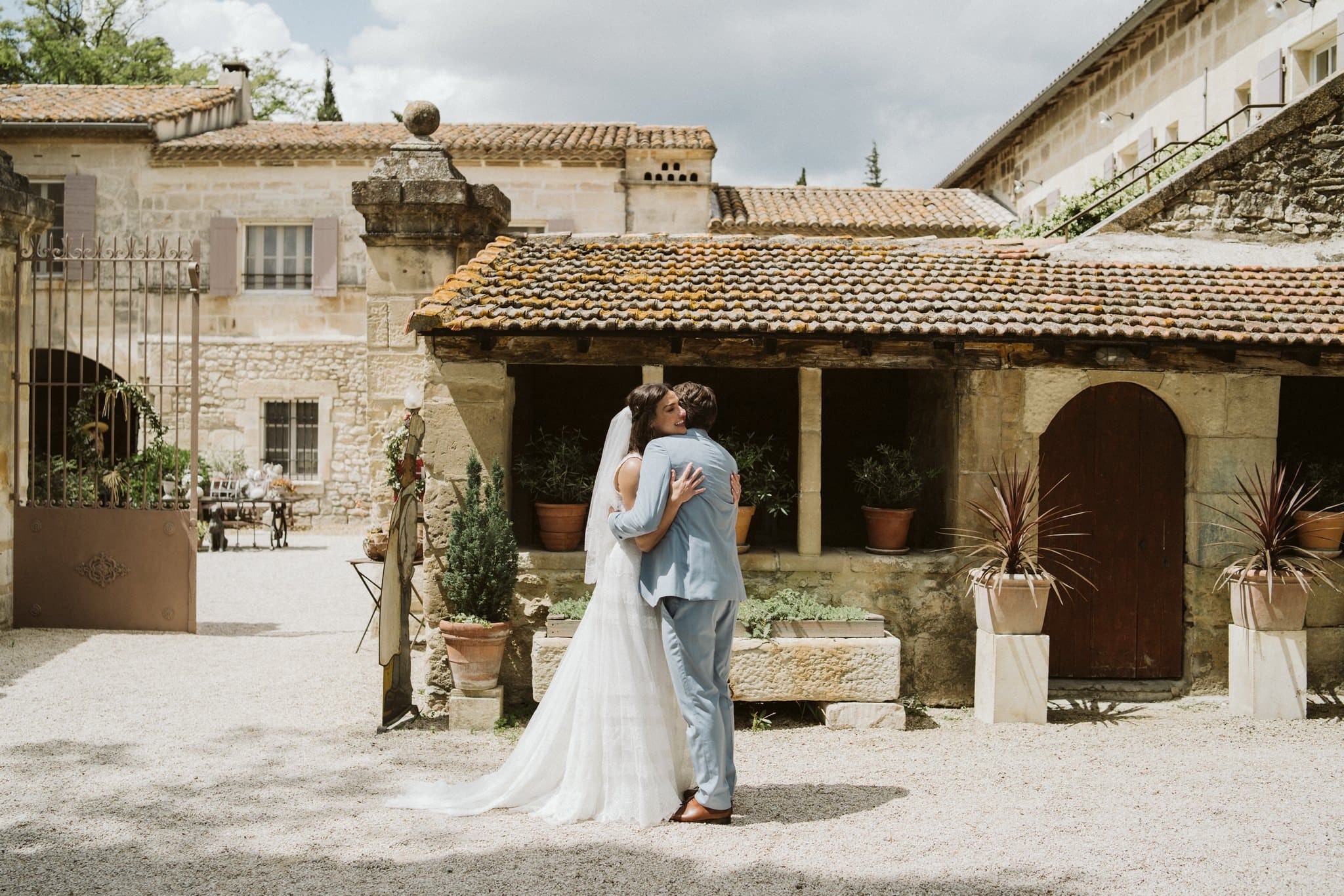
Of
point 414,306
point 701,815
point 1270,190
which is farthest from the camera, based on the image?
point 1270,190

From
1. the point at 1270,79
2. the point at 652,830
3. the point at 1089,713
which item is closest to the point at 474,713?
the point at 652,830

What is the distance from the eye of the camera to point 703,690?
433 centimetres

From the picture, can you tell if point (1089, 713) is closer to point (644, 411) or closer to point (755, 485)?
point (755, 485)

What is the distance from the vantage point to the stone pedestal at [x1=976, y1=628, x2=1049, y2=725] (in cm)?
655

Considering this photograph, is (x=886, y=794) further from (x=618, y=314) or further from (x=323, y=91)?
(x=323, y=91)

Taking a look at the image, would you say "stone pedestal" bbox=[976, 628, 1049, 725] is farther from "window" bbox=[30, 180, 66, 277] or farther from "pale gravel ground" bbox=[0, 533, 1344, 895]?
"window" bbox=[30, 180, 66, 277]

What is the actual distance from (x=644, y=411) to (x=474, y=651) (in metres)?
2.42

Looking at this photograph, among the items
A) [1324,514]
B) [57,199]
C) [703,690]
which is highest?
[57,199]

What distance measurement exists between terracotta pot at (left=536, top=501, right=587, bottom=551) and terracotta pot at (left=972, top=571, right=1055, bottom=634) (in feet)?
8.55

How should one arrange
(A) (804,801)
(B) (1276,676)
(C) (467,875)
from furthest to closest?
(B) (1276,676), (A) (804,801), (C) (467,875)

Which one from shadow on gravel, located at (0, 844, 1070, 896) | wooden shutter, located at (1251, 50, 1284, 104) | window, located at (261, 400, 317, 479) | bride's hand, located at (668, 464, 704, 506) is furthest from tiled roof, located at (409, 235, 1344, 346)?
window, located at (261, 400, 317, 479)

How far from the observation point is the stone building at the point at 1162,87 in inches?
460

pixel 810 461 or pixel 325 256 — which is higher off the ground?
pixel 325 256

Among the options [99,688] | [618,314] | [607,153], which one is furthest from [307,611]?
[607,153]
